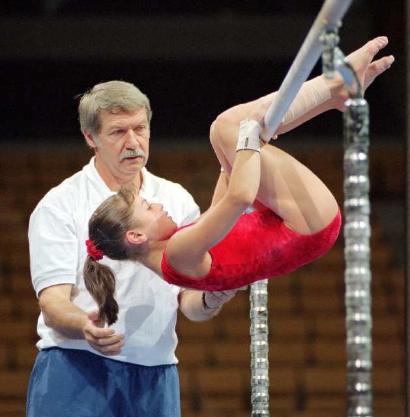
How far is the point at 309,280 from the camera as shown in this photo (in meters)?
6.04

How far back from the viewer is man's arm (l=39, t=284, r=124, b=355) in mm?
2117

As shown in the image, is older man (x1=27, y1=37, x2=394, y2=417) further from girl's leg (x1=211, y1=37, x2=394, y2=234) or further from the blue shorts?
girl's leg (x1=211, y1=37, x2=394, y2=234)

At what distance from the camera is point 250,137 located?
192 cm

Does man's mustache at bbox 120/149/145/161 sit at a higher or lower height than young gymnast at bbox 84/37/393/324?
higher

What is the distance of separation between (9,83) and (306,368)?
356 cm

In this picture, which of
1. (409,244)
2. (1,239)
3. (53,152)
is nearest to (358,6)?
(53,152)


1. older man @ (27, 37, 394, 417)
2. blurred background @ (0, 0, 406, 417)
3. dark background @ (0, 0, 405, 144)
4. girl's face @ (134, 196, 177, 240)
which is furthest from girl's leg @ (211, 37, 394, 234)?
dark background @ (0, 0, 405, 144)

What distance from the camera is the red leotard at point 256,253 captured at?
208 cm

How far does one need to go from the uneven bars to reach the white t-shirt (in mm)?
629

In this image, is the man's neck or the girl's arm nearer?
the girl's arm

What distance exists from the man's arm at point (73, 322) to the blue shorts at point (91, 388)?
0.12m

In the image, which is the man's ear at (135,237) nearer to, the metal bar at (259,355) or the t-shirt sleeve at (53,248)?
the t-shirt sleeve at (53,248)

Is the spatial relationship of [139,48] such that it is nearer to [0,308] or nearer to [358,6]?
[358,6]

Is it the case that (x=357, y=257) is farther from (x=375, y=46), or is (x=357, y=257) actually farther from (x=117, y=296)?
(x=117, y=296)
